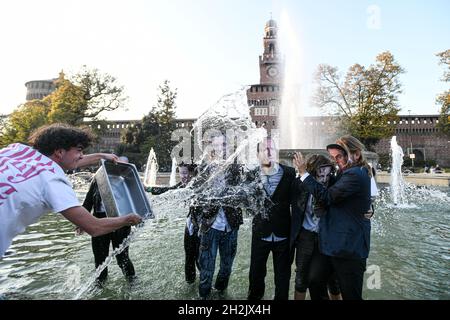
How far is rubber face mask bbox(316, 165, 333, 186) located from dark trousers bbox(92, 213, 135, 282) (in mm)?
2593

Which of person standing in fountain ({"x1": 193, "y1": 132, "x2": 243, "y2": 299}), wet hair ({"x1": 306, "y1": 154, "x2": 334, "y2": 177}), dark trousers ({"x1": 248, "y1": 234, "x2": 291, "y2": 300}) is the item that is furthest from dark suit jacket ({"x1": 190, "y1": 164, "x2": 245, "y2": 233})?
wet hair ({"x1": 306, "y1": 154, "x2": 334, "y2": 177})

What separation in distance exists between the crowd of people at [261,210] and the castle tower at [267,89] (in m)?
57.3

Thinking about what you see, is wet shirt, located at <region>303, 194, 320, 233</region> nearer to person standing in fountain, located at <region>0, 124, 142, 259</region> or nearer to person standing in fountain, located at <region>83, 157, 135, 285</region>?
person standing in fountain, located at <region>0, 124, 142, 259</region>

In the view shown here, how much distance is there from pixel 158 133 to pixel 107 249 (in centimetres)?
4176

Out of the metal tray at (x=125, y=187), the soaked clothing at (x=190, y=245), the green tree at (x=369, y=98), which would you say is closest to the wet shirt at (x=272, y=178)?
the soaked clothing at (x=190, y=245)

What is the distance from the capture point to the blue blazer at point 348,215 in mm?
2717

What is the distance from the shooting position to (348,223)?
278 cm

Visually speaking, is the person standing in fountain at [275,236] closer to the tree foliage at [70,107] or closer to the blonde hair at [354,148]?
the blonde hair at [354,148]

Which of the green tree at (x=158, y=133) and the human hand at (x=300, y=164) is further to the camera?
the green tree at (x=158, y=133)

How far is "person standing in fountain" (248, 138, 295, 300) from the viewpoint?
334 cm

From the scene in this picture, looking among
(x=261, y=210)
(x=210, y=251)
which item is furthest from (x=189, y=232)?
(x=261, y=210)

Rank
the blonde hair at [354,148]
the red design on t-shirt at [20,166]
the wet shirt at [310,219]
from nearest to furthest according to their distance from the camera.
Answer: the red design on t-shirt at [20,166]
the blonde hair at [354,148]
the wet shirt at [310,219]
